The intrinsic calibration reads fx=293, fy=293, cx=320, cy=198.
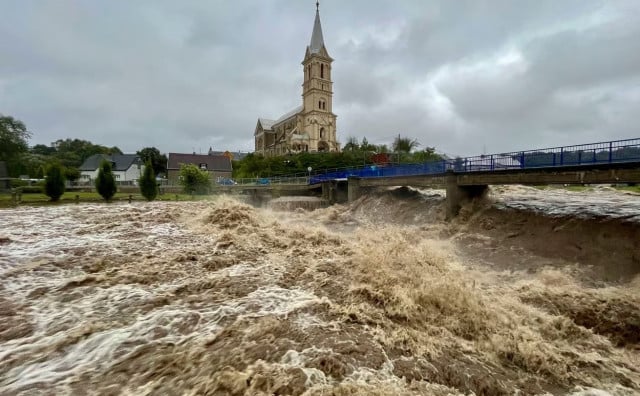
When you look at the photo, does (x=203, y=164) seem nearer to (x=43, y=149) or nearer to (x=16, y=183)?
(x=16, y=183)

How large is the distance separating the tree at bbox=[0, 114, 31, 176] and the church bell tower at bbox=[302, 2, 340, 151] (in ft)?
216

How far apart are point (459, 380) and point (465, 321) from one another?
1.69 m

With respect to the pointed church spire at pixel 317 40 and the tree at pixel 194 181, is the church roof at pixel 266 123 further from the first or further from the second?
the tree at pixel 194 181

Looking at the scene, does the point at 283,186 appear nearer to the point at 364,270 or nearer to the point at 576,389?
the point at 364,270

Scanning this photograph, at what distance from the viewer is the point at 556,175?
14.9 metres

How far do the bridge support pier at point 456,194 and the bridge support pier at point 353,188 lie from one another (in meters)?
12.4

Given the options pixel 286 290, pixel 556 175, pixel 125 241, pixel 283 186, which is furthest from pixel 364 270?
pixel 283 186

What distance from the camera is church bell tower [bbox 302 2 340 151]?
8869 cm

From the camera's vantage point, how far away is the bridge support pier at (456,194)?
1997cm

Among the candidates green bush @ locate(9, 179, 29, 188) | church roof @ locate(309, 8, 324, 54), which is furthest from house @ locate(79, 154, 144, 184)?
church roof @ locate(309, 8, 324, 54)

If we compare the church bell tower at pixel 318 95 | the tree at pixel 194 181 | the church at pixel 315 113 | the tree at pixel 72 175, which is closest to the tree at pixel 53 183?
the tree at pixel 194 181

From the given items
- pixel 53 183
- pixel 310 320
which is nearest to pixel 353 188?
pixel 310 320

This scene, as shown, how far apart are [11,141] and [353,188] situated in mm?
72640

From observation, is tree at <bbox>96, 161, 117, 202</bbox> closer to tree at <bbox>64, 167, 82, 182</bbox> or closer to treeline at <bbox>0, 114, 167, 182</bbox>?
treeline at <bbox>0, 114, 167, 182</bbox>
